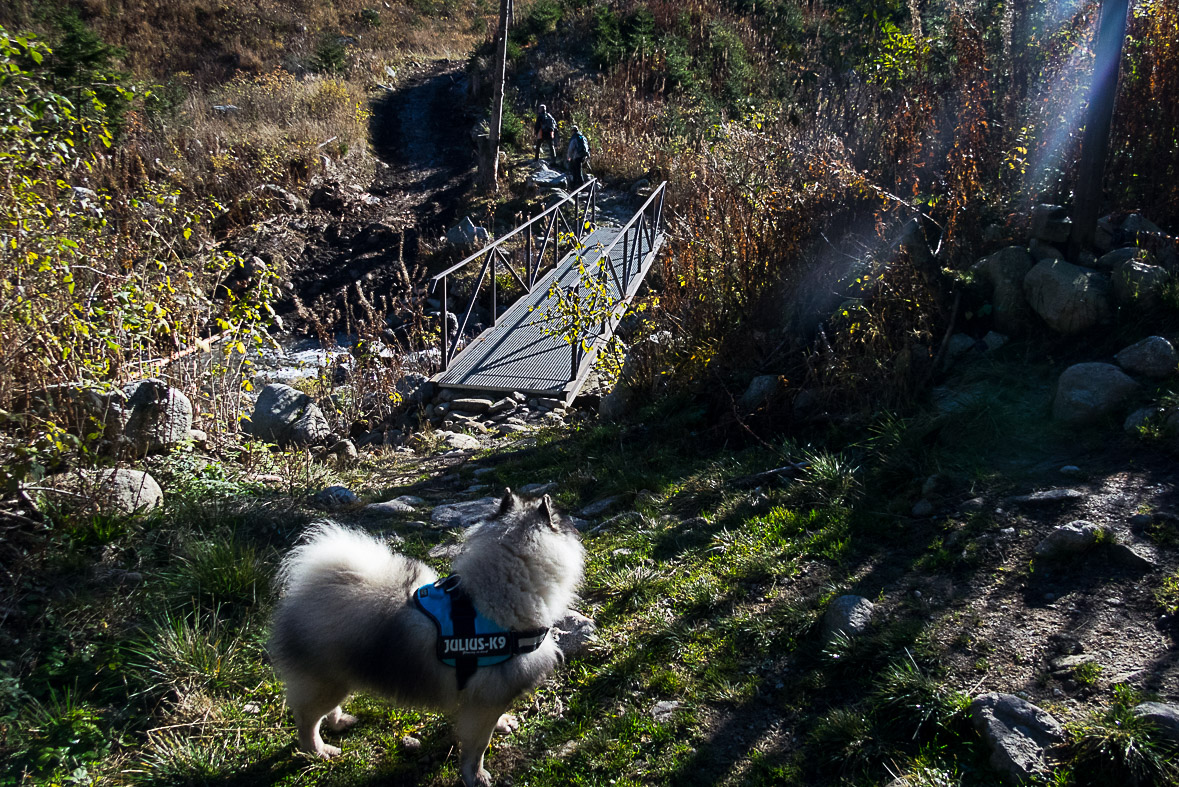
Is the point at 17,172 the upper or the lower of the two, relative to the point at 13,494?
upper

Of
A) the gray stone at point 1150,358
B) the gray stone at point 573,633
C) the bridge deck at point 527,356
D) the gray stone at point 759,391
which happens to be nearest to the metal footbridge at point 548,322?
the bridge deck at point 527,356

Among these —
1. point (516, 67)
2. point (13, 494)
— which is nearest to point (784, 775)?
point (13, 494)

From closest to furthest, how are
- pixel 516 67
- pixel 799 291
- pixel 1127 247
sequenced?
1. pixel 1127 247
2. pixel 799 291
3. pixel 516 67

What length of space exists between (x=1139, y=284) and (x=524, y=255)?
10978mm

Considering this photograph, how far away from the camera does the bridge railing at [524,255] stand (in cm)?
897

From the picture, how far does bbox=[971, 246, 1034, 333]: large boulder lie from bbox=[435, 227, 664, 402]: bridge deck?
3.67 metres

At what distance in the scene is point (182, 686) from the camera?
3311 millimetres

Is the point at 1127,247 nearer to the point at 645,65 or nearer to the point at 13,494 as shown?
the point at 13,494

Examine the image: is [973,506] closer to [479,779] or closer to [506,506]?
[506,506]

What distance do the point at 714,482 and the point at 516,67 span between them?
69.6 feet

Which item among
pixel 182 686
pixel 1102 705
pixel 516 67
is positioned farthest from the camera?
pixel 516 67

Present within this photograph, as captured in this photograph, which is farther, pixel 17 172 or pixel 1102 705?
pixel 17 172

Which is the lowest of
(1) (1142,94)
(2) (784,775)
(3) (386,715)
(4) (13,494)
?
(3) (386,715)

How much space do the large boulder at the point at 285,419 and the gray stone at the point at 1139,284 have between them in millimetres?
6971
